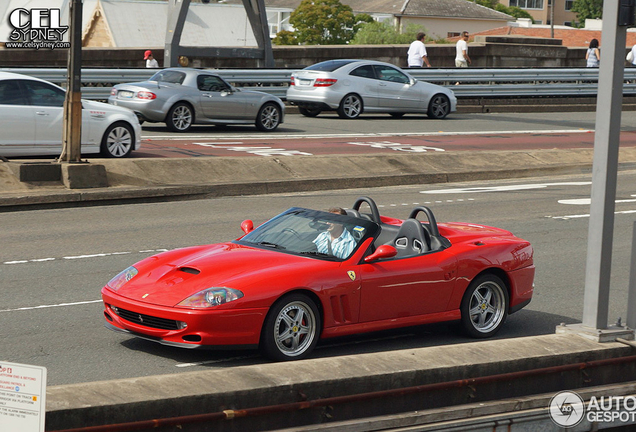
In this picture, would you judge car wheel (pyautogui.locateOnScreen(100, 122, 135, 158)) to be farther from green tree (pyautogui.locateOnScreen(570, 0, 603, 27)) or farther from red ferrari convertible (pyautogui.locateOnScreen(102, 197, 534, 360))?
green tree (pyautogui.locateOnScreen(570, 0, 603, 27))

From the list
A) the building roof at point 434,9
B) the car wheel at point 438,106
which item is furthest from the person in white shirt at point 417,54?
the building roof at point 434,9

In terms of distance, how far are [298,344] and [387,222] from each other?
6.64 ft

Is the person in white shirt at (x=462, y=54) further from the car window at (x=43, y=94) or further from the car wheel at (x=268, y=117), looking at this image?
the car window at (x=43, y=94)

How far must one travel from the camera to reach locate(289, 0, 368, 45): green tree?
389ft

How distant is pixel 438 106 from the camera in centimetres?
2998

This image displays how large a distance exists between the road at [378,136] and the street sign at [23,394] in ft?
50.9

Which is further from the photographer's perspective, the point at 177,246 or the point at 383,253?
the point at 177,246

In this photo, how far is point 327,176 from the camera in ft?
62.8

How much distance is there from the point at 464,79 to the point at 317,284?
25568mm

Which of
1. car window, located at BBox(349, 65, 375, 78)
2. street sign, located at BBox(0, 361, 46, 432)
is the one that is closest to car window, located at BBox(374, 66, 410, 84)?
car window, located at BBox(349, 65, 375, 78)

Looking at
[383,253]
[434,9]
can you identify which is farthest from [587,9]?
[383,253]

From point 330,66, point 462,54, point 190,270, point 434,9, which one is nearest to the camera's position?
point 190,270

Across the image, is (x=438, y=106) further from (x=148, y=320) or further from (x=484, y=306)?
(x=148, y=320)

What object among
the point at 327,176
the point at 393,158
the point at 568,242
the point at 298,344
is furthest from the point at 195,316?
the point at 393,158
